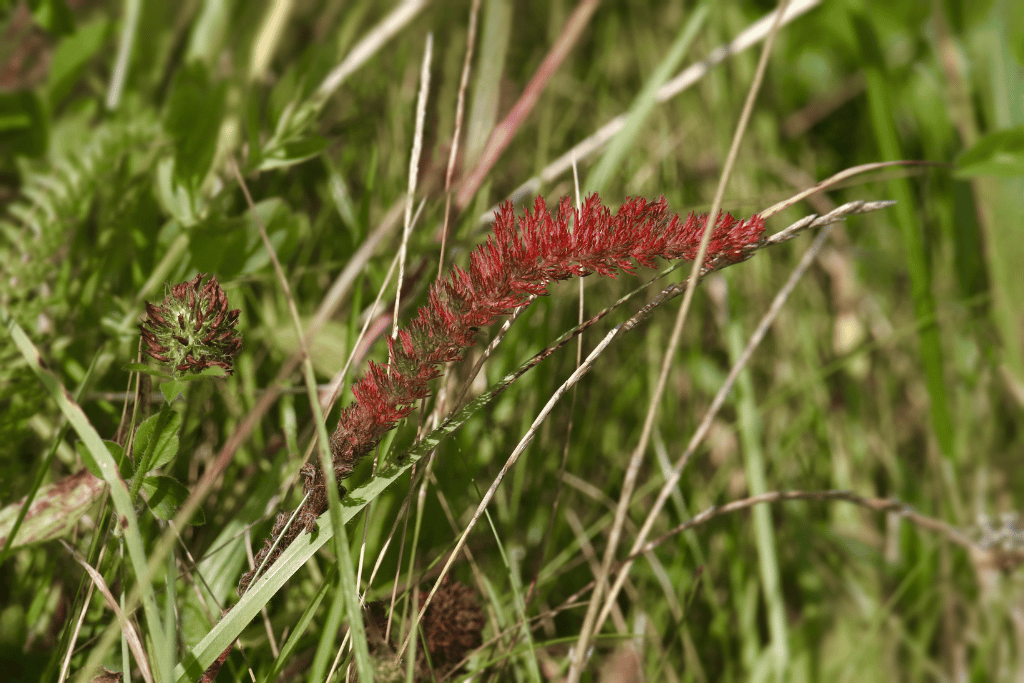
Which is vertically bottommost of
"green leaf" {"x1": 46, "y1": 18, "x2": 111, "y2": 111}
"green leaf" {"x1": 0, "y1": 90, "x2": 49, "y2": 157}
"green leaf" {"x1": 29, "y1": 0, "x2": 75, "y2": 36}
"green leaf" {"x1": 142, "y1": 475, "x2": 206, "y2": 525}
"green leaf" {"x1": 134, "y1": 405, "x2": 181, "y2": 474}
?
"green leaf" {"x1": 142, "y1": 475, "x2": 206, "y2": 525}

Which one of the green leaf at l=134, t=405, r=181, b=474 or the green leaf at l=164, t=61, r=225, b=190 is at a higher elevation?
the green leaf at l=164, t=61, r=225, b=190

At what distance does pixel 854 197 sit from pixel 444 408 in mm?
1268

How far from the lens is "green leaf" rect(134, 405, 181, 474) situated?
23.1 inches

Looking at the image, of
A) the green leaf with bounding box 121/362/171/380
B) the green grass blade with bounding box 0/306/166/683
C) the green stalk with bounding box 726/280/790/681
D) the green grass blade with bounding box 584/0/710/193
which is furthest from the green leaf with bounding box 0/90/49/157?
the green stalk with bounding box 726/280/790/681

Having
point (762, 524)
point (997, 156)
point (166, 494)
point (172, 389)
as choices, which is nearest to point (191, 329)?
point (172, 389)

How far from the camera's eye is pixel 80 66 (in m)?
1.15

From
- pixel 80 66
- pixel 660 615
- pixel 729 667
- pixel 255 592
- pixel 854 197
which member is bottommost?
pixel 729 667

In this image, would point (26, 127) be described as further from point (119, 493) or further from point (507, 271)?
point (507, 271)

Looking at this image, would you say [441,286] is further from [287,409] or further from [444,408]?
[287,409]

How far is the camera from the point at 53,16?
107 cm

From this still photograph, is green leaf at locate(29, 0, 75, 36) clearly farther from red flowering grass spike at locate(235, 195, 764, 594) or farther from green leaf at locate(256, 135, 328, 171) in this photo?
red flowering grass spike at locate(235, 195, 764, 594)

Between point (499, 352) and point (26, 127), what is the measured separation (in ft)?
3.03

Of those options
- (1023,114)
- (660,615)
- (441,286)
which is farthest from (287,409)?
(1023,114)

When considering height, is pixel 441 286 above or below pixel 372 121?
below
